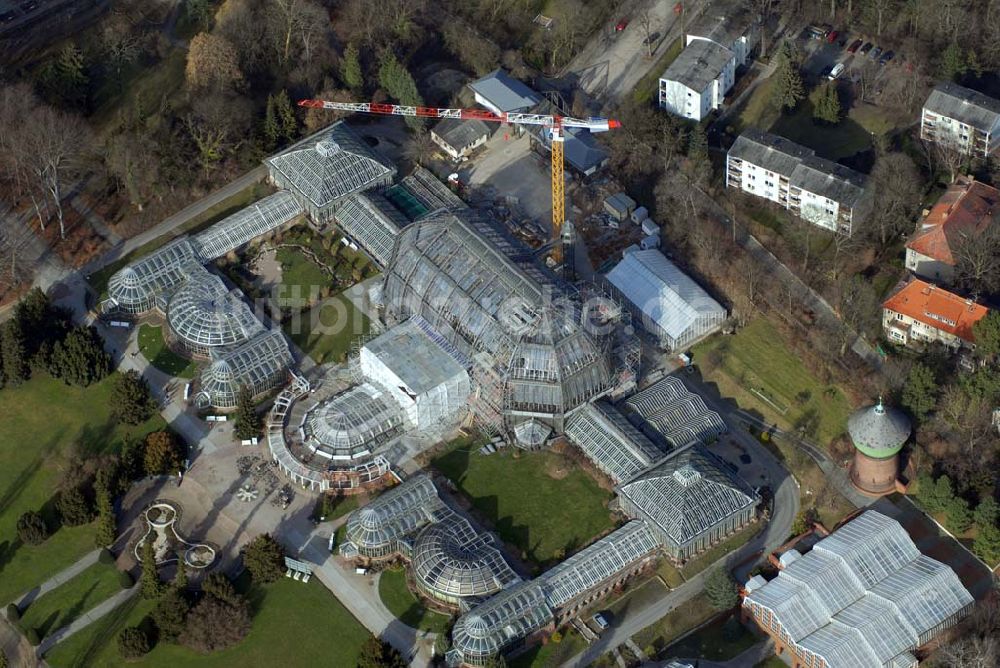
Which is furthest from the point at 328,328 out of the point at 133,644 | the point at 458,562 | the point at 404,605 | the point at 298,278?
the point at 133,644

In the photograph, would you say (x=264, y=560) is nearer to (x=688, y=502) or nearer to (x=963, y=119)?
(x=688, y=502)

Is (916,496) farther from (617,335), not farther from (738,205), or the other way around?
(738,205)

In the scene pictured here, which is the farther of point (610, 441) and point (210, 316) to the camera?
point (210, 316)

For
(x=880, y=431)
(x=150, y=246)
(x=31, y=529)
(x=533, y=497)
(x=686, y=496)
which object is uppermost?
(x=880, y=431)

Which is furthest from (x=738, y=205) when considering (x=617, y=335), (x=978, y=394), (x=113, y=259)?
(x=113, y=259)

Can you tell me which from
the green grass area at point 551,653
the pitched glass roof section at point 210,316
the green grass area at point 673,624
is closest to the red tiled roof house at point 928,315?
the green grass area at point 673,624

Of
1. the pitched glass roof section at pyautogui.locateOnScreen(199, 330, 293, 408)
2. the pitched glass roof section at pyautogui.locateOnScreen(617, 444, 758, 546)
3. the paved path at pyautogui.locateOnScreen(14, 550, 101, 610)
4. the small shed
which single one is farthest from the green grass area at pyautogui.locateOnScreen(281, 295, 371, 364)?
the pitched glass roof section at pyautogui.locateOnScreen(617, 444, 758, 546)
